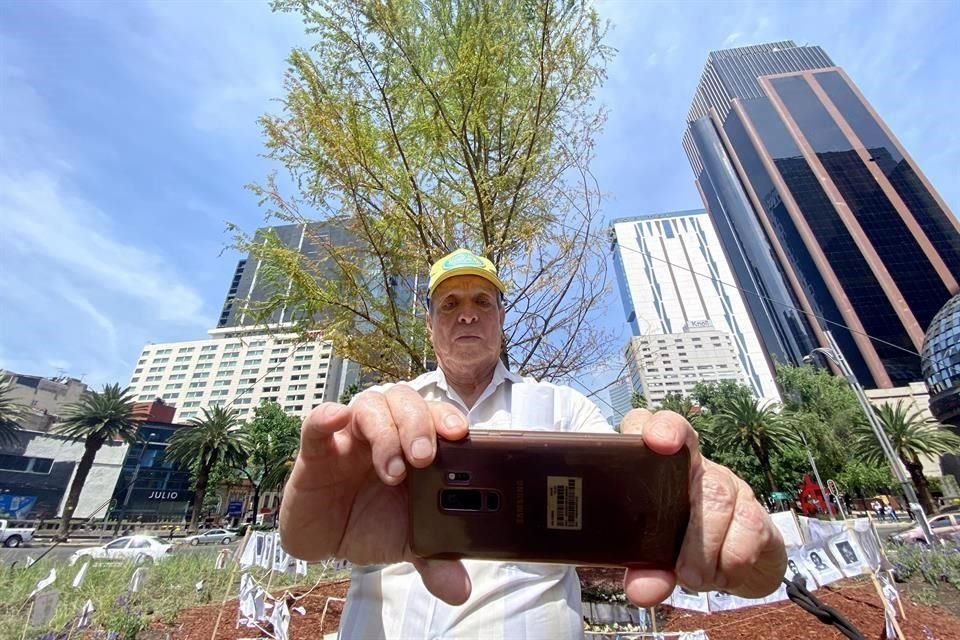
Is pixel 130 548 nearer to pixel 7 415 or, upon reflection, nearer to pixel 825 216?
pixel 7 415

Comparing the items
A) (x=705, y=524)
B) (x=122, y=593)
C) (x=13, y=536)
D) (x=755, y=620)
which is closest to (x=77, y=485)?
(x=13, y=536)

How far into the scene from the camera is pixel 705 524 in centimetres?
81

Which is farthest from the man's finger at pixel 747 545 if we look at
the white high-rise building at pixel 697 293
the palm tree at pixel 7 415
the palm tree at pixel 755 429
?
the white high-rise building at pixel 697 293

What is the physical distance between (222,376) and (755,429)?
9060 centimetres

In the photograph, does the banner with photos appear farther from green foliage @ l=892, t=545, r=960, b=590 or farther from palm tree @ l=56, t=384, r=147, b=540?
palm tree @ l=56, t=384, r=147, b=540

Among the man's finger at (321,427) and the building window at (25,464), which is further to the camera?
the building window at (25,464)

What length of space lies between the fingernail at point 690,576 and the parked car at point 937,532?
18.0m

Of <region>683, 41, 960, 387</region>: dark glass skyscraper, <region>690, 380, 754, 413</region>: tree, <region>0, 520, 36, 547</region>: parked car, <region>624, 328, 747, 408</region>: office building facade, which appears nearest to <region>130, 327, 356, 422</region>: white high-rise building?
<region>0, 520, 36, 547</region>: parked car

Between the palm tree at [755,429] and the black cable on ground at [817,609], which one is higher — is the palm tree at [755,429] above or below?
above

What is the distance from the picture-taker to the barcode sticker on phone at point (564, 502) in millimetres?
839

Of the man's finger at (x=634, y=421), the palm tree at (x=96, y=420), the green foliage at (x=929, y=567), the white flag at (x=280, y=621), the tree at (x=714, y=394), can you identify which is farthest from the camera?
the tree at (x=714, y=394)

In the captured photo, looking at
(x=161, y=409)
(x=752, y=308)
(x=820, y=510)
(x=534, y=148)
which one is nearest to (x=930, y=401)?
(x=820, y=510)

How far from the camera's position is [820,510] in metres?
29.8

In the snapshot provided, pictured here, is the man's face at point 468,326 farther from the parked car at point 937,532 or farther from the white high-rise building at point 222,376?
the white high-rise building at point 222,376
